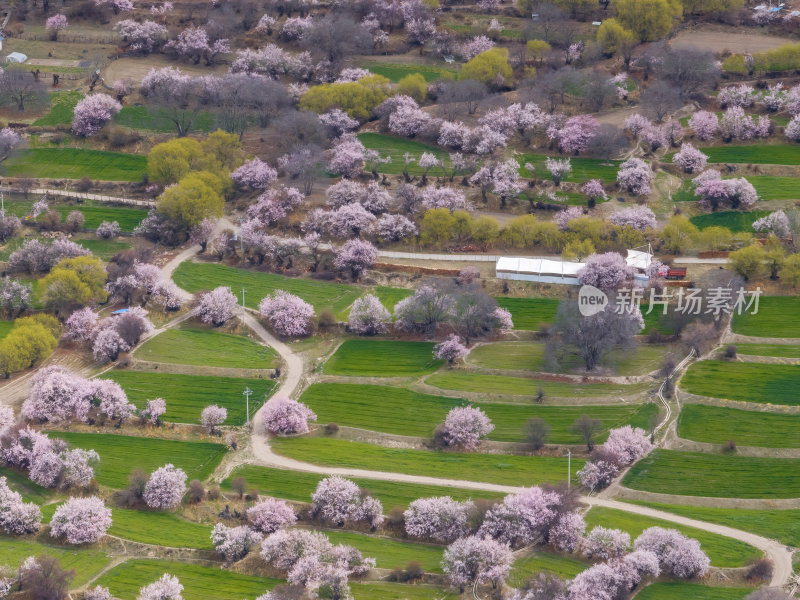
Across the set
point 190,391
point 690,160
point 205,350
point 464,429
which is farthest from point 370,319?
point 690,160

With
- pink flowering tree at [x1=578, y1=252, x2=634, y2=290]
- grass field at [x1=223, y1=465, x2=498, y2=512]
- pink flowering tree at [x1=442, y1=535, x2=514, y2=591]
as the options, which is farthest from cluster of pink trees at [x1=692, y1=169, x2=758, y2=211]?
pink flowering tree at [x1=442, y1=535, x2=514, y2=591]

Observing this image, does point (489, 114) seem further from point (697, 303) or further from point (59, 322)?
point (59, 322)

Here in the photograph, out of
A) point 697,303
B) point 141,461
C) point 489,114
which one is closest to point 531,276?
point 697,303

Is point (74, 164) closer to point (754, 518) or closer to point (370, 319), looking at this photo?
point (370, 319)

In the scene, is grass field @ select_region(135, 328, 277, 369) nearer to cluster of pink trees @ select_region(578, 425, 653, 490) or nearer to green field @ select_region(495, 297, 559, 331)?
green field @ select_region(495, 297, 559, 331)

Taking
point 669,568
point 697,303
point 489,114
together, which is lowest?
point 669,568

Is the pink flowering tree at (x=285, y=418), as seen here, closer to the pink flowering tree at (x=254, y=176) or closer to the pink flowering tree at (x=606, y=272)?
the pink flowering tree at (x=606, y=272)
